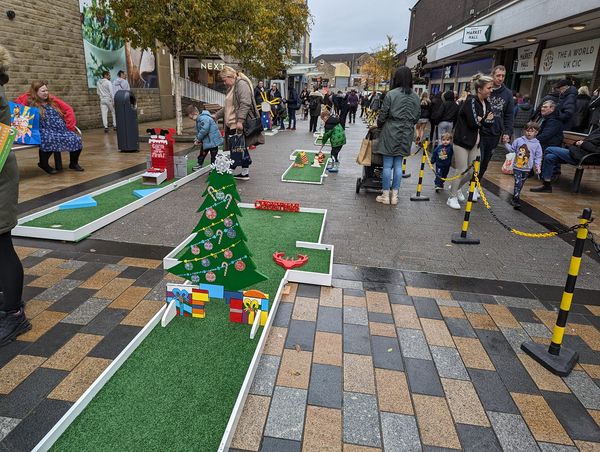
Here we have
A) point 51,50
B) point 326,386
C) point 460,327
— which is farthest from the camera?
point 51,50

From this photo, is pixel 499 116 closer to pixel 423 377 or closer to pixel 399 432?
pixel 423 377

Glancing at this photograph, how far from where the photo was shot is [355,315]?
3699 mm

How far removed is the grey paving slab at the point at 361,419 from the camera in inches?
94.1

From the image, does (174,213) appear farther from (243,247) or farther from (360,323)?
(360,323)

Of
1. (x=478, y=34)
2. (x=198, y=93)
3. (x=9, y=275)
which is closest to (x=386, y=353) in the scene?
(x=9, y=275)

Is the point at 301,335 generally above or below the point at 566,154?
below

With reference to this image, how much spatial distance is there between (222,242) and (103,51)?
16002 millimetres

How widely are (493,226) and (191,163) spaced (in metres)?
6.86

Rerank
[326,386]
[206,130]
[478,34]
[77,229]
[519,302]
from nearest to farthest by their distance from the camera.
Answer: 1. [326,386]
2. [519,302]
3. [77,229]
4. [206,130]
5. [478,34]

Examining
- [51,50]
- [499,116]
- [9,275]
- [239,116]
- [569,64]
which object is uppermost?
[569,64]

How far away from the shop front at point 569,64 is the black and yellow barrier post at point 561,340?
36.5 ft

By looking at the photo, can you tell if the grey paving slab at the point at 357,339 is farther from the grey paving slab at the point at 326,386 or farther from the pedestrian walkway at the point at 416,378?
the grey paving slab at the point at 326,386

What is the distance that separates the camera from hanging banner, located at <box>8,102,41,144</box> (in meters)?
7.55

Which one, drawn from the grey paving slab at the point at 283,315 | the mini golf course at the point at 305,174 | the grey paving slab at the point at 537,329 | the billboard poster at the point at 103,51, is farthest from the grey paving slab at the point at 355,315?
the billboard poster at the point at 103,51
